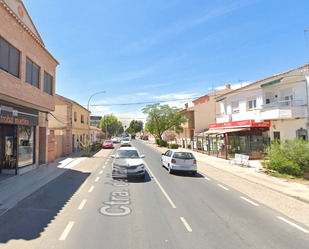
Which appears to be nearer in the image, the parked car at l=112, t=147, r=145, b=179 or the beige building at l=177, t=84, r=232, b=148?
the parked car at l=112, t=147, r=145, b=179

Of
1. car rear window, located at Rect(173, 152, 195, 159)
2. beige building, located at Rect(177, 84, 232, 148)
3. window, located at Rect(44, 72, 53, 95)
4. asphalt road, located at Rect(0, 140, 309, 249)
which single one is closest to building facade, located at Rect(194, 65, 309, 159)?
car rear window, located at Rect(173, 152, 195, 159)

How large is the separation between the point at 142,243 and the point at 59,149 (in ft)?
58.0

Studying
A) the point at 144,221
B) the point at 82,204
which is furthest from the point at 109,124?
the point at 144,221

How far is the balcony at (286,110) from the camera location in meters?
14.7

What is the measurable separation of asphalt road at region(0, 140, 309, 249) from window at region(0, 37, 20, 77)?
5.77 metres

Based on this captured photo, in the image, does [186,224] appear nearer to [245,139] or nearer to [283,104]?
[283,104]

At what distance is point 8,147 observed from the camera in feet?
37.4

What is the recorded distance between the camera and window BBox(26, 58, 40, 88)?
36.3 feet

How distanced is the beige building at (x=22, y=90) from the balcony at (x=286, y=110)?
56.2 ft

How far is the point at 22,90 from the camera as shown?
10094mm

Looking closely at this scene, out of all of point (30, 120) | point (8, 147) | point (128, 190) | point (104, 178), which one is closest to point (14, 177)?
point (8, 147)

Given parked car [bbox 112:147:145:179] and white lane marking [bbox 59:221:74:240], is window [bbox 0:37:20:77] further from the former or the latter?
white lane marking [bbox 59:221:74:240]

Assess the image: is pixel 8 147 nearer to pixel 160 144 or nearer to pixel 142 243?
pixel 142 243

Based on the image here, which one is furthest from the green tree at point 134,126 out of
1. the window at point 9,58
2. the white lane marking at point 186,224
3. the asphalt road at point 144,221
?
the white lane marking at point 186,224
